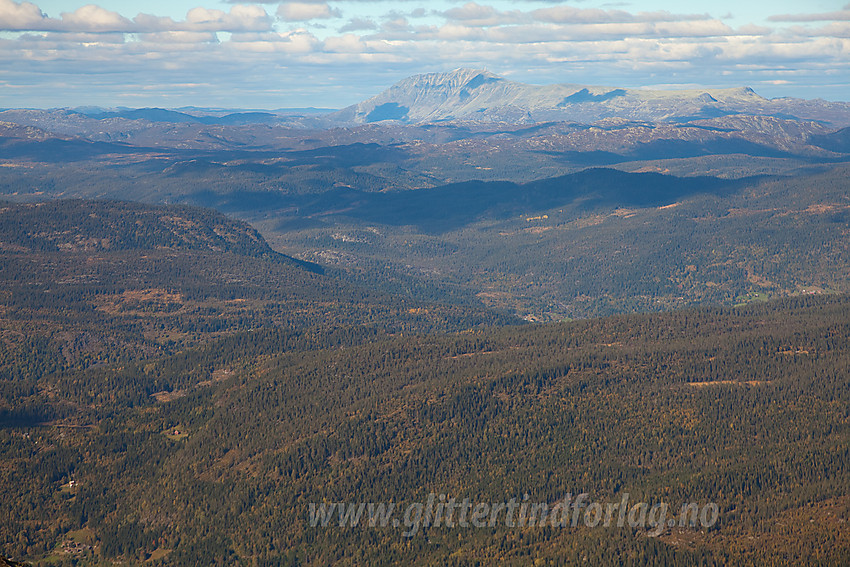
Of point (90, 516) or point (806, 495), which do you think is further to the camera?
point (90, 516)

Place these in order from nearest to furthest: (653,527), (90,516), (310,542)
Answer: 1. (653,527)
2. (310,542)
3. (90,516)

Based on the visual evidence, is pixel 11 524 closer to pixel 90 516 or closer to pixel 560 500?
pixel 90 516

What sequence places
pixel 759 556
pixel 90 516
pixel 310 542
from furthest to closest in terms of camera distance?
pixel 90 516 < pixel 310 542 < pixel 759 556

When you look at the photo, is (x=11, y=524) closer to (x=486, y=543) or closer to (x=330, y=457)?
(x=330, y=457)

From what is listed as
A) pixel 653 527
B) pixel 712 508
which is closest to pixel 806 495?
pixel 712 508

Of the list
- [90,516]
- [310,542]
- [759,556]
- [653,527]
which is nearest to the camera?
[759,556]

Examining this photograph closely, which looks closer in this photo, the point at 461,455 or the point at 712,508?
the point at 712,508

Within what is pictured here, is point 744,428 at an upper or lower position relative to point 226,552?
upper

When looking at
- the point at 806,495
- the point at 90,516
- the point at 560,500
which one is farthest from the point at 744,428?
the point at 90,516

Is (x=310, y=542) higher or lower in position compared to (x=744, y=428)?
lower
